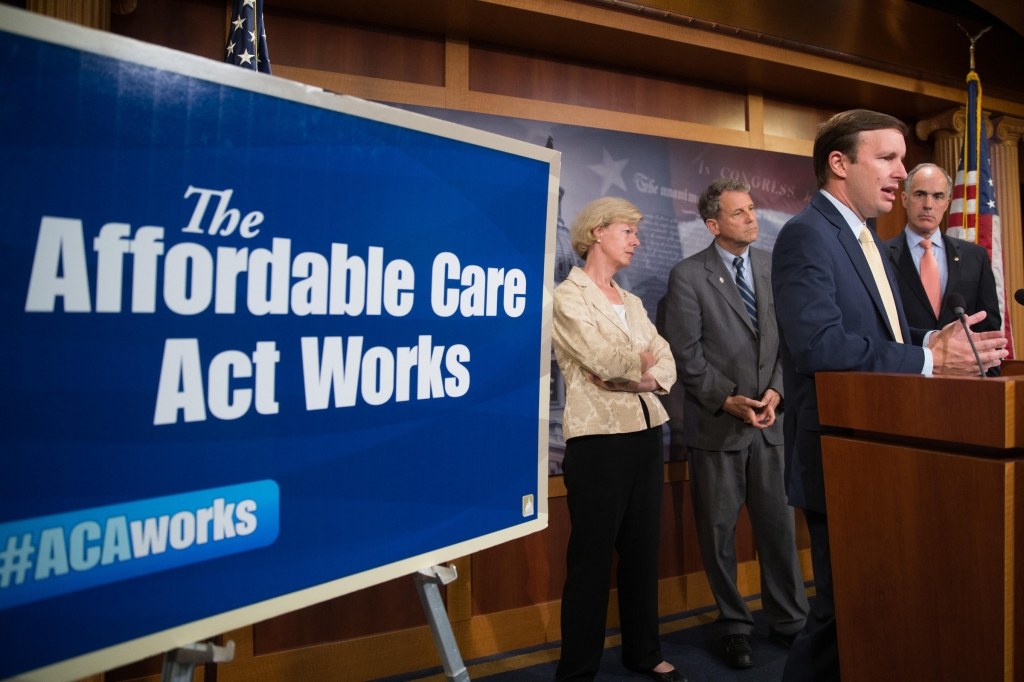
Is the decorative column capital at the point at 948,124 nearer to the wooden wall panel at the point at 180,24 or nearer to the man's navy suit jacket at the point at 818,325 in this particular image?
the man's navy suit jacket at the point at 818,325

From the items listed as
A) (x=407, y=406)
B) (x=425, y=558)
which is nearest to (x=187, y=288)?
(x=407, y=406)

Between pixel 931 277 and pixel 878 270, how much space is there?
153cm

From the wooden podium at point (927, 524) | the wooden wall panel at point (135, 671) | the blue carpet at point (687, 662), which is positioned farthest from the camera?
the blue carpet at point (687, 662)

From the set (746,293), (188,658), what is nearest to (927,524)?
(188,658)

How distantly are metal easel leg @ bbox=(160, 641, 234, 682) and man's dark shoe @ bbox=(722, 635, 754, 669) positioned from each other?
248 cm

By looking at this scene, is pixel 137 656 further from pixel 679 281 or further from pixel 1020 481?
pixel 679 281

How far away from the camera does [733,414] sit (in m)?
3.20

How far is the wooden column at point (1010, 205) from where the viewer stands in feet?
15.0

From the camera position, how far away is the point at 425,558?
1173 mm

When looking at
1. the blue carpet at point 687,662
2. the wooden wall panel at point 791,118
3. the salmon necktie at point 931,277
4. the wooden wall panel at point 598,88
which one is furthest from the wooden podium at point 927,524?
the wooden wall panel at point 791,118

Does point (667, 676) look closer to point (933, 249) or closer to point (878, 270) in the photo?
point (878, 270)

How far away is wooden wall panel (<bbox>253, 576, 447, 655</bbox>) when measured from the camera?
2768mm

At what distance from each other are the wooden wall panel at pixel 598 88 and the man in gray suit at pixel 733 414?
2.20 feet

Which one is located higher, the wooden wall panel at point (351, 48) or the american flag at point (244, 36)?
the wooden wall panel at point (351, 48)
